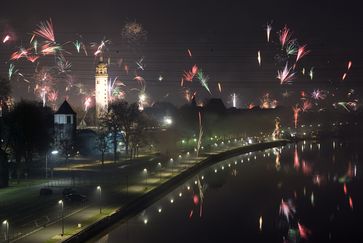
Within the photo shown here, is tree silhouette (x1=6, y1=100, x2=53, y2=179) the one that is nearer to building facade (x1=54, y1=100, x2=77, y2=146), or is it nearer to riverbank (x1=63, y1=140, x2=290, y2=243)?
riverbank (x1=63, y1=140, x2=290, y2=243)

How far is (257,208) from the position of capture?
36156 mm

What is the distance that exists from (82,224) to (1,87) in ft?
90.8

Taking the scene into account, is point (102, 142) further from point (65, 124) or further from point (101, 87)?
point (101, 87)

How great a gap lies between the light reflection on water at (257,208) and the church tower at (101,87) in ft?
71.4

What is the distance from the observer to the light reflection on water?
28234 millimetres

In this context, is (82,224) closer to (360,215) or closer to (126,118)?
(360,215)

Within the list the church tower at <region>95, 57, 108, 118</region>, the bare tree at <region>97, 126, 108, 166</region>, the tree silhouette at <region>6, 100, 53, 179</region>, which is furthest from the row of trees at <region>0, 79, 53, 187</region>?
the church tower at <region>95, 57, 108, 118</region>

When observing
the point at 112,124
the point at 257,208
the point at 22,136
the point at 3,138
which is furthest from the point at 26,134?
the point at 257,208

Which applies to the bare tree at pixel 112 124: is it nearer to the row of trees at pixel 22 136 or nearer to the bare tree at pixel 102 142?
the bare tree at pixel 102 142

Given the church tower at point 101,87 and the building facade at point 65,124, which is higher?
the church tower at point 101,87

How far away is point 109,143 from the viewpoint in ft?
188

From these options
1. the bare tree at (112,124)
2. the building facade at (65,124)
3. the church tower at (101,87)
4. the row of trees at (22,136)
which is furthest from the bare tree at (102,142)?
the church tower at (101,87)

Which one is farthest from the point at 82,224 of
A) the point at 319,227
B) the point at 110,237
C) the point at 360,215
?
the point at 360,215

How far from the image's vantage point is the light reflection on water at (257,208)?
92.6ft
